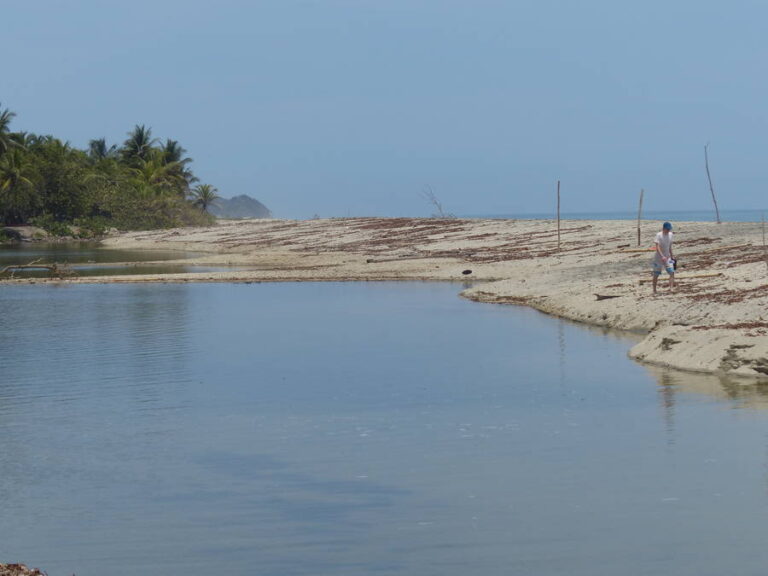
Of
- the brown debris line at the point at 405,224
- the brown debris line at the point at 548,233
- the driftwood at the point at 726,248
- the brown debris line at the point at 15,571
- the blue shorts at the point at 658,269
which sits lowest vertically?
the brown debris line at the point at 15,571

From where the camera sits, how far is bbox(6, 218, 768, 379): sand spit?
2108 cm

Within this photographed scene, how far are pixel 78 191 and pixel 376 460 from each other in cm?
8809

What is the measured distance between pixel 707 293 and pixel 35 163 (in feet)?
257

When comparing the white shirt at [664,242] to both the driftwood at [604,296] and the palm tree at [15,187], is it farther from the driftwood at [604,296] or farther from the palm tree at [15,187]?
the palm tree at [15,187]

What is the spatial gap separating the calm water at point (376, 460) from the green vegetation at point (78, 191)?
224 feet

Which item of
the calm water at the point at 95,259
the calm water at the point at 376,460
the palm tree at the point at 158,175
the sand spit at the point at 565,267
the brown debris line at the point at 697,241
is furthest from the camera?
the palm tree at the point at 158,175

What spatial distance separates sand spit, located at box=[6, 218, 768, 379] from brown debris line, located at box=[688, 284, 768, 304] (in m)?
0.03

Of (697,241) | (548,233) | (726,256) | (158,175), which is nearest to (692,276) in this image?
(726,256)

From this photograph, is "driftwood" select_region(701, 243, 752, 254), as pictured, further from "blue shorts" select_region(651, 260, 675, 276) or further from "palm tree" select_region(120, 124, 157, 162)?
"palm tree" select_region(120, 124, 157, 162)

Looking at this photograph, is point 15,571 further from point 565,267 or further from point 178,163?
point 178,163

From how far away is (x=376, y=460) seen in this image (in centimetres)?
1318

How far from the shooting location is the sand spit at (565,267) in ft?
69.2

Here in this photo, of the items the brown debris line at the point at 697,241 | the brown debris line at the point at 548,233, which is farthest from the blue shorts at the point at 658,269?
the brown debris line at the point at 548,233

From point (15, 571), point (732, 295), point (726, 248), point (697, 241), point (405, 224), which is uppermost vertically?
point (405, 224)
